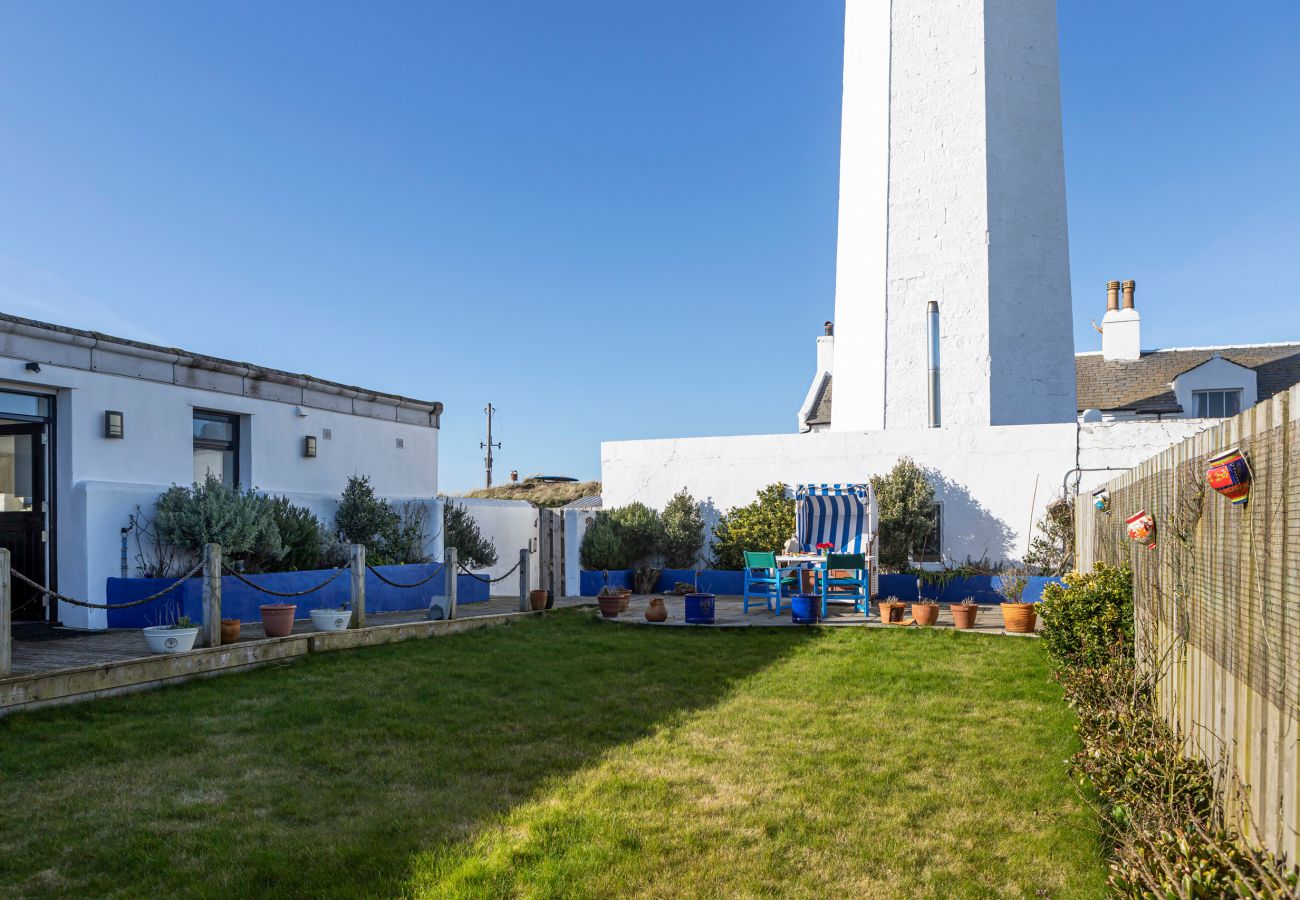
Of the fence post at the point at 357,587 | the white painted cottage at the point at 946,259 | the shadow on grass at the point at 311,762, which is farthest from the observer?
the white painted cottage at the point at 946,259

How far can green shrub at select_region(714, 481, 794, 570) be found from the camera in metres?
15.4

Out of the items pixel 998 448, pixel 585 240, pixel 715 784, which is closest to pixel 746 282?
pixel 585 240

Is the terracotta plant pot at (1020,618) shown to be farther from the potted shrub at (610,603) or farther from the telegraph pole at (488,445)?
the telegraph pole at (488,445)

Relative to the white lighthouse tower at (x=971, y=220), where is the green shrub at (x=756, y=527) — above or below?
below

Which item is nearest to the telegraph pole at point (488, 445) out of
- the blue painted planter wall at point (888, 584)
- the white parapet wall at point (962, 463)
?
the white parapet wall at point (962, 463)

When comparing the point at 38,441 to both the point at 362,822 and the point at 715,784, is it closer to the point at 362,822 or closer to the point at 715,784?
the point at 362,822

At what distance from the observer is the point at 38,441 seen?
986 cm

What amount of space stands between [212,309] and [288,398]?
1651 millimetres

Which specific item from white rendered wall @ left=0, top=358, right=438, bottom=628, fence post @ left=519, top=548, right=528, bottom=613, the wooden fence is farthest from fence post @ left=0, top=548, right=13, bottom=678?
the wooden fence

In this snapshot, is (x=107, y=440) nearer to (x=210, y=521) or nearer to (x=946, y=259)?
(x=210, y=521)

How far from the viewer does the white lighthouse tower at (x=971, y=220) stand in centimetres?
1716

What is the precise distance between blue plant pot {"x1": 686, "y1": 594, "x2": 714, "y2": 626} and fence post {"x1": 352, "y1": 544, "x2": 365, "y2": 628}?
13.8 ft

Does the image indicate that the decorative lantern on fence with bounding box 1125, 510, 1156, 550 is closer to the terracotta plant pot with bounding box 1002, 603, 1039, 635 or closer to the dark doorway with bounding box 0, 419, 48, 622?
the terracotta plant pot with bounding box 1002, 603, 1039, 635

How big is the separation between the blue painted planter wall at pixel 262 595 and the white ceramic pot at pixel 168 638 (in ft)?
7.57
